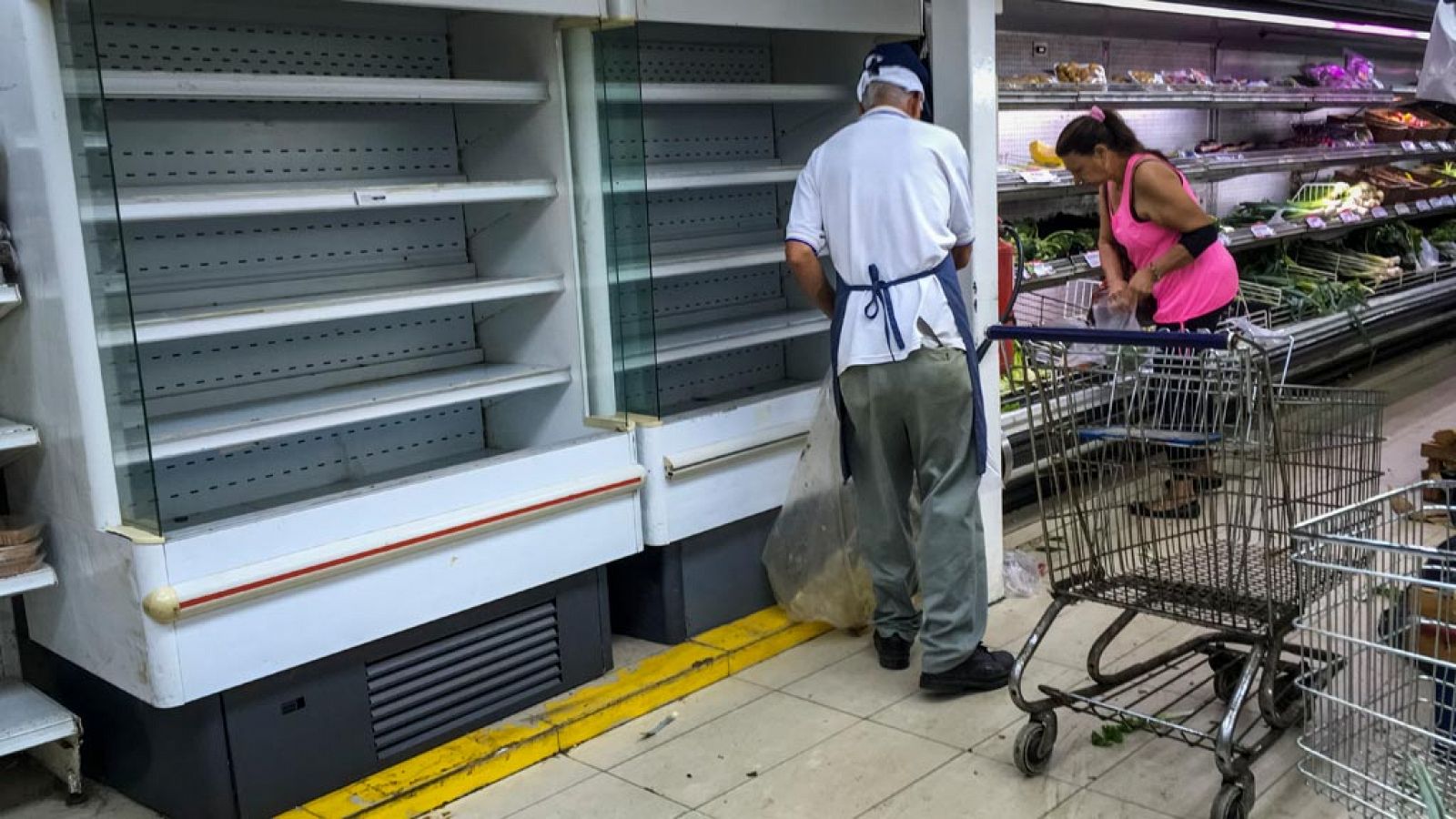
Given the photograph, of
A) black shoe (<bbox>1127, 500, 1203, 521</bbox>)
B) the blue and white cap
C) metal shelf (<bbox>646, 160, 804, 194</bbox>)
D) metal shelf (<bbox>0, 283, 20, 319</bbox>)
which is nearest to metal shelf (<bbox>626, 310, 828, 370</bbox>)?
metal shelf (<bbox>646, 160, 804, 194</bbox>)

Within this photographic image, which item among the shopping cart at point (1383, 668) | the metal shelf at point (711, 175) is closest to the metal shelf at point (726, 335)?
the metal shelf at point (711, 175)

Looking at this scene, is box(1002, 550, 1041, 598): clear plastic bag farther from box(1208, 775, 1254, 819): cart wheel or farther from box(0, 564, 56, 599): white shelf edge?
box(0, 564, 56, 599): white shelf edge

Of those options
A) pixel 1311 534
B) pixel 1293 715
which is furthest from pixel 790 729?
pixel 1311 534

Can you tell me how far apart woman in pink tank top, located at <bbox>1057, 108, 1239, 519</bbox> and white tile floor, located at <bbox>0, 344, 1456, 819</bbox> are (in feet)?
4.63

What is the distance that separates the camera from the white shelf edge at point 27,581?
293 cm

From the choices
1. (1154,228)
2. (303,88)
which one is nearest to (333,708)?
(303,88)

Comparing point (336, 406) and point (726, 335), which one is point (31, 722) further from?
point (726, 335)

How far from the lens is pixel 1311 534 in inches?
83.1

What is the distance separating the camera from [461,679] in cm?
350

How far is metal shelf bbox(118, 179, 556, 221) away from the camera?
2908 millimetres

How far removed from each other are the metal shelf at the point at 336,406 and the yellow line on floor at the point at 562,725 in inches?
37.2

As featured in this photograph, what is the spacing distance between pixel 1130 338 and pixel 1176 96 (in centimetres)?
412

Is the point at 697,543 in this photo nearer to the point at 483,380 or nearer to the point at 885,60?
the point at 483,380

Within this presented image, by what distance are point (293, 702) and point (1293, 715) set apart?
2.48m
